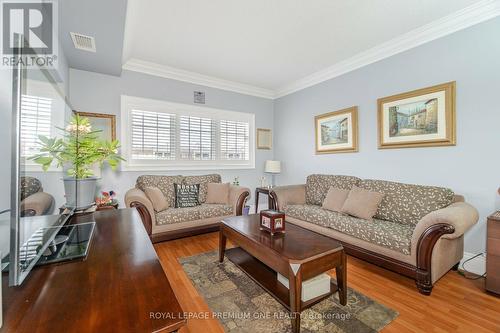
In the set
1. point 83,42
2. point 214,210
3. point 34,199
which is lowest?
point 214,210

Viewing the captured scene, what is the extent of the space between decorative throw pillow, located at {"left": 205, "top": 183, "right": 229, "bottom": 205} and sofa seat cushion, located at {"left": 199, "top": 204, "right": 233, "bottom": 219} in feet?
0.49

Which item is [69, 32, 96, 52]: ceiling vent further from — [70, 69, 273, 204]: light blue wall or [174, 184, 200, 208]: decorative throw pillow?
[174, 184, 200, 208]: decorative throw pillow

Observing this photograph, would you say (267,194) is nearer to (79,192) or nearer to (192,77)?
(192,77)

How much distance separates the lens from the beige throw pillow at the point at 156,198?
10.1ft

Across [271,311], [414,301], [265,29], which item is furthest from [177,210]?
[414,301]

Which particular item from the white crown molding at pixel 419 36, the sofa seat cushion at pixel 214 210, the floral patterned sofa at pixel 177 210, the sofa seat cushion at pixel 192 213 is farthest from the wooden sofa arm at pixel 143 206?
the white crown molding at pixel 419 36

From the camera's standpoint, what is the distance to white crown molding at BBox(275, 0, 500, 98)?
87.7 inches

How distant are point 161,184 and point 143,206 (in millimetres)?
725

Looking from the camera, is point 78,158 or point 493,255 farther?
point 493,255

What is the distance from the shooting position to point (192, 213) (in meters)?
3.17

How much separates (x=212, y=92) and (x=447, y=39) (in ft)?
11.3

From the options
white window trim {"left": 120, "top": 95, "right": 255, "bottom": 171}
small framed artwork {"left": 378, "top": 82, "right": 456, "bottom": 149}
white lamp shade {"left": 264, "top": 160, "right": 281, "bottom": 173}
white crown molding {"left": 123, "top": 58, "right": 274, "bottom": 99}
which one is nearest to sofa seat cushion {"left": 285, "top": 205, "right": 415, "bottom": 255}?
small framed artwork {"left": 378, "top": 82, "right": 456, "bottom": 149}

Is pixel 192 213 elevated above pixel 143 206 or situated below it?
below

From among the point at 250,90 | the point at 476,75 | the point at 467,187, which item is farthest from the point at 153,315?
the point at 250,90
